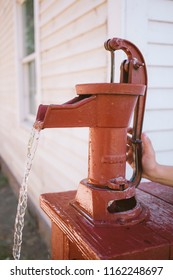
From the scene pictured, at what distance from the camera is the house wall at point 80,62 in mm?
1866

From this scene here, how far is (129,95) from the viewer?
1.05 meters

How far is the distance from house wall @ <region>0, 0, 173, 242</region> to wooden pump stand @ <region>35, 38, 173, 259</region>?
79 centimetres

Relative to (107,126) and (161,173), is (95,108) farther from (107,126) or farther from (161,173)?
(161,173)

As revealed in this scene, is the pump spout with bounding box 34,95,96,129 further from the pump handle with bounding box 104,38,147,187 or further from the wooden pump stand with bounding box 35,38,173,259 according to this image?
the pump handle with bounding box 104,38,147,187

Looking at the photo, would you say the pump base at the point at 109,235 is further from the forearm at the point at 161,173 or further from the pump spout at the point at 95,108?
the pump spout at the point at 95,108

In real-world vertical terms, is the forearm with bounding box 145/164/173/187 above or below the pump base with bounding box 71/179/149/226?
above

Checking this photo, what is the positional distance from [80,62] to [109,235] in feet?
5.93

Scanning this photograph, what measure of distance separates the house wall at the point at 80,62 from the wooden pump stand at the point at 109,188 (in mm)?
792

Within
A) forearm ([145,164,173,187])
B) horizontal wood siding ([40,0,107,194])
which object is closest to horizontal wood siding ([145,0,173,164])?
horizontal wood siding ([40,0,107,194])

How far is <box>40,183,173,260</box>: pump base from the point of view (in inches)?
34.8

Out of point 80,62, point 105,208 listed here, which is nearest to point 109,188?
point 105,208

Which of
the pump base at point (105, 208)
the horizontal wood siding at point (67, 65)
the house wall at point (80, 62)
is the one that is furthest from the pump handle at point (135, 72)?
the horizontal wood siding at point (67, 65)

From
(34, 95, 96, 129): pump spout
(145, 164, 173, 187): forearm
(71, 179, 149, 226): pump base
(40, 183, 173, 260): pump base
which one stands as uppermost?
(34, 95, 96, 129): pump spout
